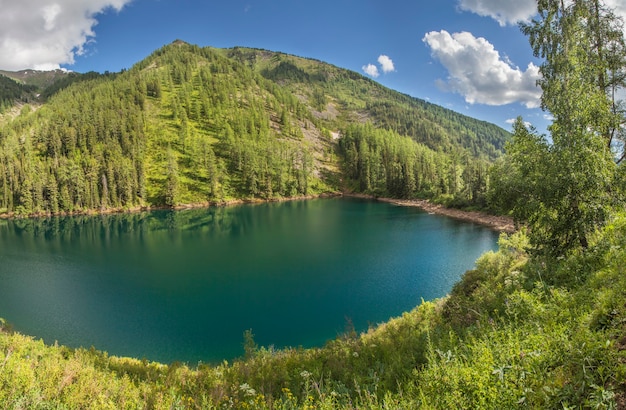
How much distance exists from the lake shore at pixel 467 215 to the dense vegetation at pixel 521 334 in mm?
46137

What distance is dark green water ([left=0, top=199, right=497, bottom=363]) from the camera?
2520cm

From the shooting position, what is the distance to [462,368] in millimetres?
6059

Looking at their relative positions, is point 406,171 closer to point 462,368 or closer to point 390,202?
point 390,202

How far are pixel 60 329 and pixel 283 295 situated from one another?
1817cm

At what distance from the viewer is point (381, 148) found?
152 metres

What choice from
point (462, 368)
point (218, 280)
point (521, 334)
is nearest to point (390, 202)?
point (218, 280)

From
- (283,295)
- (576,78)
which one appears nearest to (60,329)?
(283,295)

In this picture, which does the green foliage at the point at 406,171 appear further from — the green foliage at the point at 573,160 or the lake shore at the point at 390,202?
the green foliage at the point at 573,160

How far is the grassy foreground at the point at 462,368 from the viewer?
16.9 ft

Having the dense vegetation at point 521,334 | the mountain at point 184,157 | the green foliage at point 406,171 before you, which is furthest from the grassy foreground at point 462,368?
the mountain at point 184,157

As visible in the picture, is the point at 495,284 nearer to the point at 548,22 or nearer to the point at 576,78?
the point at 576,78

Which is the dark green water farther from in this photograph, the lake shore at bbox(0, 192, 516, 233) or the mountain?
the mountain

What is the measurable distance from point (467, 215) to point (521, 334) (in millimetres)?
78753

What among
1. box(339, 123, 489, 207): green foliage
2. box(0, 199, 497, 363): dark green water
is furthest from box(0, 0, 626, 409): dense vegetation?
box(339, 123, 489, 207): green foliage
